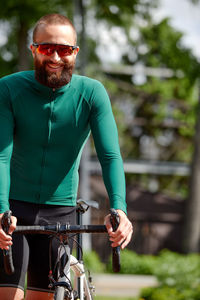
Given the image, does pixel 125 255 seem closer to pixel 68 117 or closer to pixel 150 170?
pixel 150 170

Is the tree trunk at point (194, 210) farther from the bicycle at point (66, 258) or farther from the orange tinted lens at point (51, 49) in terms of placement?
the orange tinted lens at point (51, 49)

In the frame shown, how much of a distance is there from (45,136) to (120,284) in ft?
38.4

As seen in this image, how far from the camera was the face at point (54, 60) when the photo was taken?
2766 millimetres

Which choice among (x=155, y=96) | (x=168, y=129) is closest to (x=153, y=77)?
(x=155, y=96)

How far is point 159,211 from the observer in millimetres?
19250

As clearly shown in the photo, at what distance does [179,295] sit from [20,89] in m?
6.29

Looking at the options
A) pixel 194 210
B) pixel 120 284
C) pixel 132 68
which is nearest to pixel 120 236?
pixel 120 284

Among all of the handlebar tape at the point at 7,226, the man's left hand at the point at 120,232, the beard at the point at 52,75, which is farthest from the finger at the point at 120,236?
the beard at the point at 52,75

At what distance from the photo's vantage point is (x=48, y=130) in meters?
2.93

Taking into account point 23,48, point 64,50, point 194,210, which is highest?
point 23,48

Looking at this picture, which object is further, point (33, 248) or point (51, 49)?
point (33, 248)

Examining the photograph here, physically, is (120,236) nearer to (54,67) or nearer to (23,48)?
(54,67)

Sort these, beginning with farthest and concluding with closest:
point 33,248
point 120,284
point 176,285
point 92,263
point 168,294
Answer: point 92,263, point 120,284, point 176,285, point 168,294, point 33,248

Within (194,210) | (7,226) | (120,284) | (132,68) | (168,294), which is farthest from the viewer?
(132,68)
